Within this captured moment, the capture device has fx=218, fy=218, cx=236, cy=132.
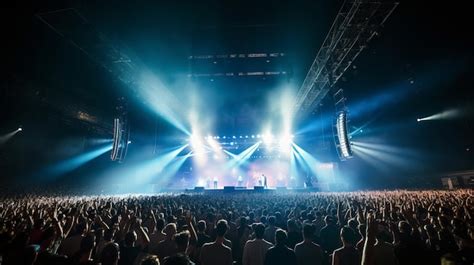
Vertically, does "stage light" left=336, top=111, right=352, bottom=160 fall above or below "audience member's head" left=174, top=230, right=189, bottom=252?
above

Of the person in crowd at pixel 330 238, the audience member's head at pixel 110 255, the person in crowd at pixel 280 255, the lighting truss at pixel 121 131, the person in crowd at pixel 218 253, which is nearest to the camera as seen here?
the audience member's head at pixel 110 255

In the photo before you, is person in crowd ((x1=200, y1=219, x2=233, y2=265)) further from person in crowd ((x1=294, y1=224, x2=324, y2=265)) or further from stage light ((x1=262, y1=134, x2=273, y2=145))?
stage light ((x1=262, y1=134, x2=273, y2=145))

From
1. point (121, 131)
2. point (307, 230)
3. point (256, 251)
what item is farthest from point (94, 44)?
point (307, 230)

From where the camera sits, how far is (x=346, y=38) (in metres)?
9.38

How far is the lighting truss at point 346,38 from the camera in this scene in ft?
→ 25.4

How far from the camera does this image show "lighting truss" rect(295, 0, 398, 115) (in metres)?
7.73

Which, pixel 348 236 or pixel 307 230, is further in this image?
pixel 307 230

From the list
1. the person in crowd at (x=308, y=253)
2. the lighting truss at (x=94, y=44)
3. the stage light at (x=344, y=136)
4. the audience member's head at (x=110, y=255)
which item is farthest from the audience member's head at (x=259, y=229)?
the stage light at (x=344, y=136)

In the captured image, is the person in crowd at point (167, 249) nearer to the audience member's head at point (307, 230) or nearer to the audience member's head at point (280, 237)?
the audience member's head at point (280, 237)

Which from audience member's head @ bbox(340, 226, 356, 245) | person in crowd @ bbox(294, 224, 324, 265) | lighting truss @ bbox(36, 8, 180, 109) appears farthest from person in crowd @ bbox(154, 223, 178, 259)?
lighting truss @ bbox(36, 8, 180, 109)

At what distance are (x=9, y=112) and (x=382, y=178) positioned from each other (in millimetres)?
30440

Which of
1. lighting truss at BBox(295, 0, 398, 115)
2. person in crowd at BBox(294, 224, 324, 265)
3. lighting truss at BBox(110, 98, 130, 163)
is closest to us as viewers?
person in crowd at BBox(294, 224, 324, 265)

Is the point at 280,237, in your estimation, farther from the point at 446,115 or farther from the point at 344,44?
the point at 446,115

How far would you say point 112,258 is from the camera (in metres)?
2.23
